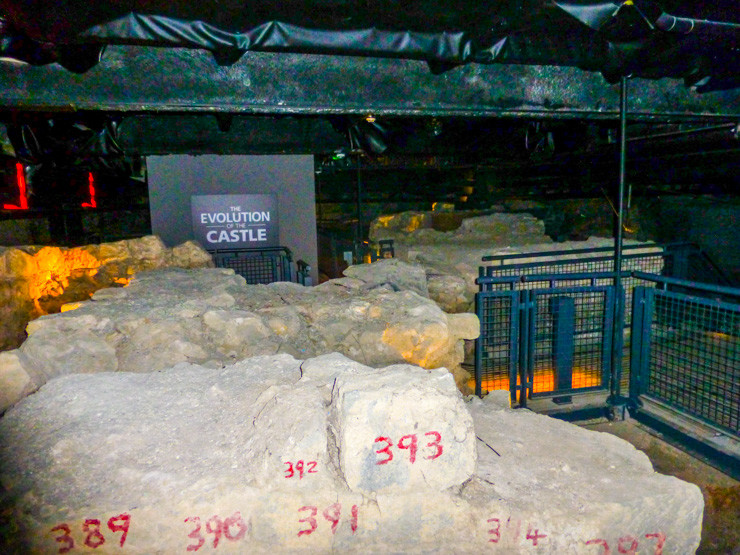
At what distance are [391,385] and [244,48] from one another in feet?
7.53

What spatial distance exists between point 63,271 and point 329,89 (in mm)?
4721

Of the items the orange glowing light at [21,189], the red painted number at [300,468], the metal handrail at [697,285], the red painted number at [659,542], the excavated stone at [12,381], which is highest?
the orange glowing light at [21,189]

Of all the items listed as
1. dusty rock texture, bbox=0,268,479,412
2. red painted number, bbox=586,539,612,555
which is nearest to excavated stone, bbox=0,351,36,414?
dusty rock texture, bbox=0,268,479,412

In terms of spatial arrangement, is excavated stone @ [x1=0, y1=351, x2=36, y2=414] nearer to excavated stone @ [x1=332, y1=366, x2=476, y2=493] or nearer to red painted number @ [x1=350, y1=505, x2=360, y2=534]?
excavated stone @ [x1=332, y1=366, x2=476, y2=493]

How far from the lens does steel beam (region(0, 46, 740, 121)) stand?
3.36 meters

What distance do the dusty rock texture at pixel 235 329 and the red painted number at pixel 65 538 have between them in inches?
56.5

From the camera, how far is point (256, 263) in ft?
27.2

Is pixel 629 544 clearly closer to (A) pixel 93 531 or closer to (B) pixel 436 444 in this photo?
(B) pixel 436 444

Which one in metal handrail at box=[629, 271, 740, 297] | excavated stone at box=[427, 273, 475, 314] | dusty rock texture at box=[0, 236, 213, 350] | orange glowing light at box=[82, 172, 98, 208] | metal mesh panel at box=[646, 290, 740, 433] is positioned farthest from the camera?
orange glowing light at box=[82, 172, 98, 208]

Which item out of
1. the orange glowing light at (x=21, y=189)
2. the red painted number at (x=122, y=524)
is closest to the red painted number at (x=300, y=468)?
the red painted number at (x=122, y=524)

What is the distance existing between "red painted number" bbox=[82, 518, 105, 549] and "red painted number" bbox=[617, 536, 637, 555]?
7.38ft

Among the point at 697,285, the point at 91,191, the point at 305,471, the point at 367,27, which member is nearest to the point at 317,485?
the point at 305,471

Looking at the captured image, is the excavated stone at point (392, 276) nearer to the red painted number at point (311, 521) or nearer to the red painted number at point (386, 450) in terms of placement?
the red painted number at point (386, 450)

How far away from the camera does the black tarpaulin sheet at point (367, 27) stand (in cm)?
288
